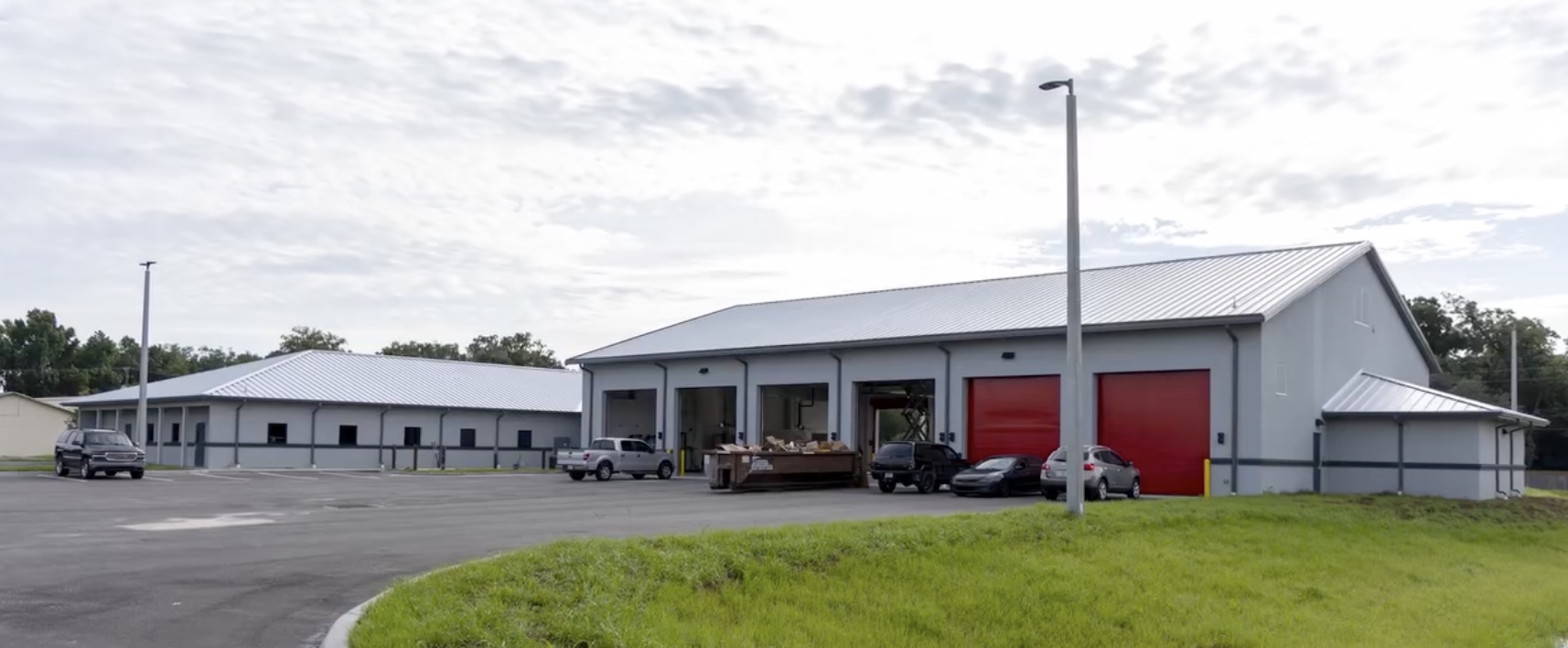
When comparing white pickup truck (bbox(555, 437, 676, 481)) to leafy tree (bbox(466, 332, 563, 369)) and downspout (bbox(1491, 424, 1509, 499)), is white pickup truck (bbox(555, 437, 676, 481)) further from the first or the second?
leafy tree (bbox(466, 332, 563, 369))

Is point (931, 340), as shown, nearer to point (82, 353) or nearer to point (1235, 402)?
point (1235, 402)

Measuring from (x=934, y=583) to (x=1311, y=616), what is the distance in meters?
4.65

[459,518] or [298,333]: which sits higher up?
[298,333]

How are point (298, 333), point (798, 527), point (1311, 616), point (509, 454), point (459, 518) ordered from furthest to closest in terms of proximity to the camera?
point (298, 333) < point (509, 454) < point (459, 518) < point (798, 527) < point (1311, 616)

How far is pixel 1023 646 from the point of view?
1212cm

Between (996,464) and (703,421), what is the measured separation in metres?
23.2

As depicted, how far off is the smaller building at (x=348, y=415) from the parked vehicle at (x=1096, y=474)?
34.8m

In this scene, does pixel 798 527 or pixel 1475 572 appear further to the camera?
pixel 1475 572

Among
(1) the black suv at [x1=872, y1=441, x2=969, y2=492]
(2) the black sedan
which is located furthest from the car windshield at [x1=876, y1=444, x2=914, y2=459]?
(2) the black sedan

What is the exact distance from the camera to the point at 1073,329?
19.7 m

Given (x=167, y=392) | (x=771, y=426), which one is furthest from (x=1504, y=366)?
(x=167, y=392)

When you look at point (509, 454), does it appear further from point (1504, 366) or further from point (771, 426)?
point (1504, 366)

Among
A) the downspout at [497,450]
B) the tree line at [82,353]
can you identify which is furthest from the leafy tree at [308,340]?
the downspout at [497,450]

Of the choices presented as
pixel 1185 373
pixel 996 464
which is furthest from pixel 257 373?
pixel 1185 373
